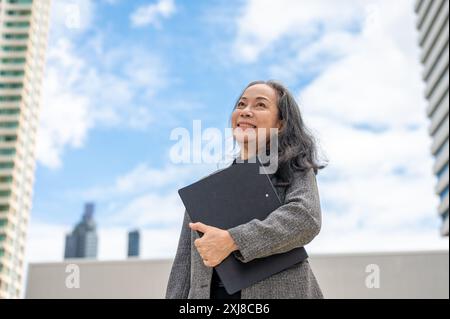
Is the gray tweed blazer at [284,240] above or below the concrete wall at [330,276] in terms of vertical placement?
below

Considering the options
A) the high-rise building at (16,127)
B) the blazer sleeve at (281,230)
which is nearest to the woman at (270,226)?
the blazer sleeve at (281,230)

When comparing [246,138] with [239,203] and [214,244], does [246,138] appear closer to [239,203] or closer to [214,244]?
[239,203]

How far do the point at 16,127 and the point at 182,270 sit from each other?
242 feet

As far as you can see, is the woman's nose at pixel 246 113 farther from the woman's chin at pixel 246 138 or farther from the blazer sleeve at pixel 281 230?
the blazer sleeve at pixel 281 230

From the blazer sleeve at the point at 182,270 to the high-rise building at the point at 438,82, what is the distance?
54418 mm

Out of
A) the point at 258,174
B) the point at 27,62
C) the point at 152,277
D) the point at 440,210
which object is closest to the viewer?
the point at 258,174

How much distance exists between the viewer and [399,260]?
14016mm

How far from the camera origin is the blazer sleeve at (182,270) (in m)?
1.97

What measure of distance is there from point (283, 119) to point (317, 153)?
184mm
